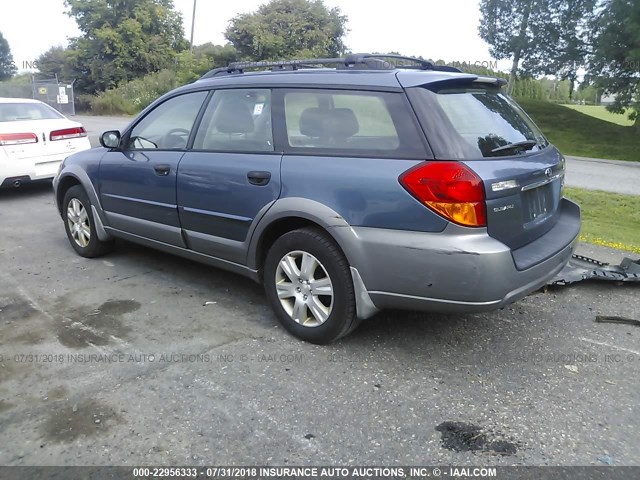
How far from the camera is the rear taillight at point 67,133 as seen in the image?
8.75 metres

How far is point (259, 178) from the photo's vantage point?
12.4 feet

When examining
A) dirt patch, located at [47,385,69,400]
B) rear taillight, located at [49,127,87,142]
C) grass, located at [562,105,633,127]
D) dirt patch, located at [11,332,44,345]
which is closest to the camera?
dirt patch, located at [47,385,69,400]

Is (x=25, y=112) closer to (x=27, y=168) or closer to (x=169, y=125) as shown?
(x=27, y=168)

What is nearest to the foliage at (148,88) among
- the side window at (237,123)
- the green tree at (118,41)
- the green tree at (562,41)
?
the green tree at (118,41)

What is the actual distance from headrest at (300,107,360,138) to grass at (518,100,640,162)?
18.1m

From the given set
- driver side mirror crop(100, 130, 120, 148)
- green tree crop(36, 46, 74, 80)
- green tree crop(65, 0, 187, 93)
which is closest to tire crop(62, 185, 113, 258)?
driver side mirror crop(100, 130, 120, 148)

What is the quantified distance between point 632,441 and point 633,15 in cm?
1859

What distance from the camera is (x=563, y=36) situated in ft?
76.9

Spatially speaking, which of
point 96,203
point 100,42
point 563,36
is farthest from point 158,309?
point 100,42

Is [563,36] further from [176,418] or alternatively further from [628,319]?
[176,418]

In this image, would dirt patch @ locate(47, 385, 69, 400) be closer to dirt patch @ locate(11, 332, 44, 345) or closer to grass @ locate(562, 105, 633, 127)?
dirt patch @ locate(11, 332, 44, 345)

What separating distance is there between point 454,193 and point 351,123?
87cm

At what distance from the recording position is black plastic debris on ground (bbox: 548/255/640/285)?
4641mm

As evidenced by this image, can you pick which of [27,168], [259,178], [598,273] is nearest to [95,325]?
Answer: [259,178]
